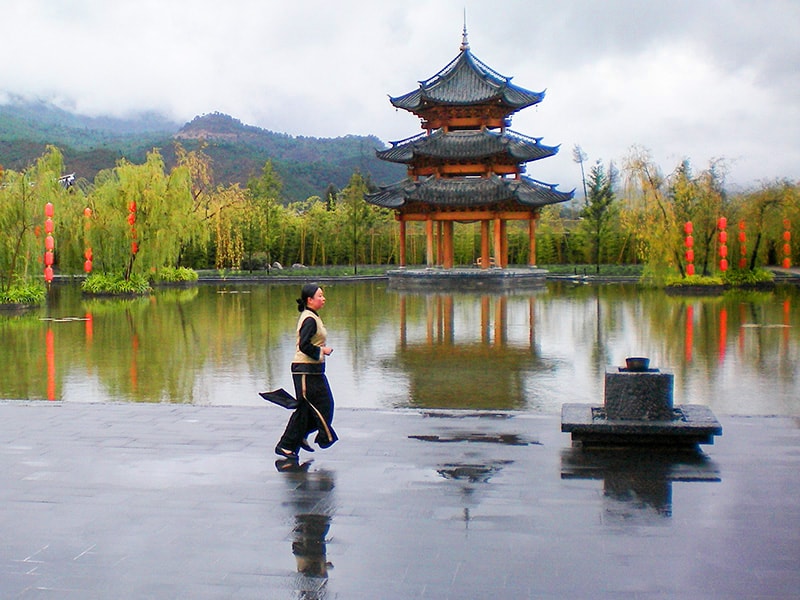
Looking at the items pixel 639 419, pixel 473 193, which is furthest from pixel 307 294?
pixel 473 193

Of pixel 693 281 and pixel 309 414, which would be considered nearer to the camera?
pixel 309 414

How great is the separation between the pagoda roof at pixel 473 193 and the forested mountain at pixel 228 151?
24.0 m

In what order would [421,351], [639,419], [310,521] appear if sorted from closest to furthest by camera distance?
[310,521], [639,419], [421,351]

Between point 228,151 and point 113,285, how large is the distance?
196ft

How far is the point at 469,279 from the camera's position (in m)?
32.5

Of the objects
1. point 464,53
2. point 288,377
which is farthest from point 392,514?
point 464,53

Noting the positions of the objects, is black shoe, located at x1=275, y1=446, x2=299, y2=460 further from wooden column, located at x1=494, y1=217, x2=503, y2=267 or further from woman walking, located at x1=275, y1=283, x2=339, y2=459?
wooden column, located at x1=494, y1=217, x2=503, y2=267

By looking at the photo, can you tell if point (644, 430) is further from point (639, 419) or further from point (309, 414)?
point (309, 414)

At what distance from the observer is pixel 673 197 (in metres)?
30.8

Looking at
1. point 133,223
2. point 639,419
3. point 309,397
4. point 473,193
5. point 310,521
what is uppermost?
point 473,193

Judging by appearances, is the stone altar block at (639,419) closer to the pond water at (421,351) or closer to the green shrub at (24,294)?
the pond water at (421,351)

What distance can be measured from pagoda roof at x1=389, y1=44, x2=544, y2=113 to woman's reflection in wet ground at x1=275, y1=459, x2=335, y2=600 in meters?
30.4

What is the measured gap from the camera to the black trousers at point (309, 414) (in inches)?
229

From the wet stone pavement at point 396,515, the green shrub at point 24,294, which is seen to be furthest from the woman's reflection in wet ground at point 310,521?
the green shrub at point 24,294
